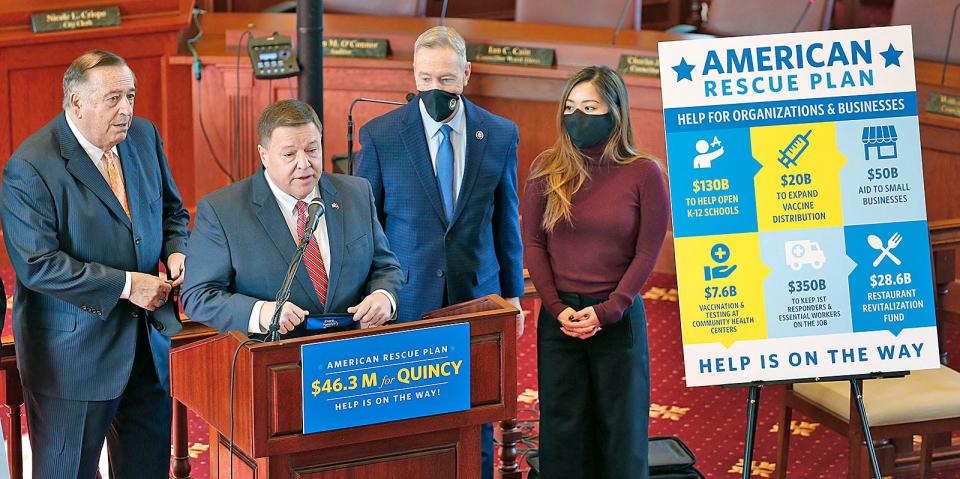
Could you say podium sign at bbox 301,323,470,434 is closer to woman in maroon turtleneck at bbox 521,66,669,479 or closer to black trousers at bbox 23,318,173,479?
woman in maroon turtleneck at bbox 521,66,669,479

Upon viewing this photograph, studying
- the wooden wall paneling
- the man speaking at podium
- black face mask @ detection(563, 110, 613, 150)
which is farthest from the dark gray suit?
the wooden wall paneling

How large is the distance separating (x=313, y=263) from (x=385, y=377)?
367 mm

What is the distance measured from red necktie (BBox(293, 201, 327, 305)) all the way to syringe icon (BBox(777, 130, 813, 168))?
3.87 feet

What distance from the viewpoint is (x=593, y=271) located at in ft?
10.9

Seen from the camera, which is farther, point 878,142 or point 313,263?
point 878,142

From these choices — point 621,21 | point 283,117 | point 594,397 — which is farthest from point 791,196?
point 621,21

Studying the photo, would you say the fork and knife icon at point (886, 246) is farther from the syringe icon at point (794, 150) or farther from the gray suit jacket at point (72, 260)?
the gray suit jacket at point (72, 260)

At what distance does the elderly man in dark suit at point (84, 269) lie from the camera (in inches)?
117

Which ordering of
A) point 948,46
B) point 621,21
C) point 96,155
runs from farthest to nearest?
point 621,21
point 948,46
point 96,155

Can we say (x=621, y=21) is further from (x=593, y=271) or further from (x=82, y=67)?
(x=82, y=67)

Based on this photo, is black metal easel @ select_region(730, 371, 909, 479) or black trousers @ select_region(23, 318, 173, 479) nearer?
black trousers @ select_region(23, 318, 173, 479)

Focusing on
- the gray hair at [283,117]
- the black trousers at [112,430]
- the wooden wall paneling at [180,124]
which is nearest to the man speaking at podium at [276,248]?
the gray hair at [283,117]

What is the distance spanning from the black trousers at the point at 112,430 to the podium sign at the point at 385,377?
0.74 metres

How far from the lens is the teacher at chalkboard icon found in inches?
126
